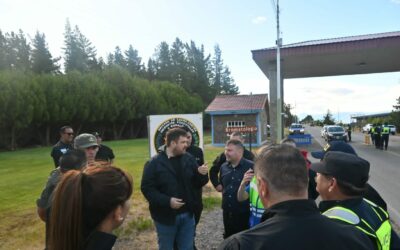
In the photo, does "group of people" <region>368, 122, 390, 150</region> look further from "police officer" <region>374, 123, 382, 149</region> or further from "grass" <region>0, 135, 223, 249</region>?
"grass" <region>0, 135, 223, 249</region>

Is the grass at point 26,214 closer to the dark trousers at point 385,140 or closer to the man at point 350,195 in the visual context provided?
the man at point 350,195

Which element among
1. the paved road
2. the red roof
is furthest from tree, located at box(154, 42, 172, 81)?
the paved road

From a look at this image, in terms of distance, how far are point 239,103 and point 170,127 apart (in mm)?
22339

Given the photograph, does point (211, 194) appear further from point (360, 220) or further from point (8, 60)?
point (8, 60)

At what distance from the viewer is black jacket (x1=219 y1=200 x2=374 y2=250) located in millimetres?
1567

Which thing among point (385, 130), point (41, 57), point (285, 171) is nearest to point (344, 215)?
point (285, 171)

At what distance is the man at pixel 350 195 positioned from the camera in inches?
83.4

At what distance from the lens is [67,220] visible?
1.64 m

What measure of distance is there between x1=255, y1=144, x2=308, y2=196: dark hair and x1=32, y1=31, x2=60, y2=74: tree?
60.1m

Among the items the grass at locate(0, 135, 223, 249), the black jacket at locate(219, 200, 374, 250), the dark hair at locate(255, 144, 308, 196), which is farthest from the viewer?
the grass at locate(0, 135, 223, 249)

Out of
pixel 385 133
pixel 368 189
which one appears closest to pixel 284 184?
pixel 368 189

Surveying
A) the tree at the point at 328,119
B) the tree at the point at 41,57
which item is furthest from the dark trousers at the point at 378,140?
the tree at the point at 328,119

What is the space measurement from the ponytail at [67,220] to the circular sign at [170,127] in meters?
7.10

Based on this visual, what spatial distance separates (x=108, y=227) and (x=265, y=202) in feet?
2.73
